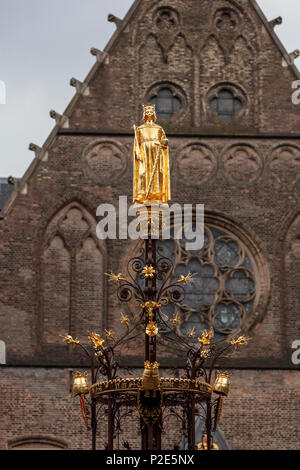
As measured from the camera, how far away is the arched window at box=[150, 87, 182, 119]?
99.7 feet

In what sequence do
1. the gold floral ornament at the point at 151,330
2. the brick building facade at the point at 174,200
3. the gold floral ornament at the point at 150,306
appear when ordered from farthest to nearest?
the brick building facade at the point at 174,200
the gold floral ornament at the point at 150,306
the gold floral ornament at the point at 151,330

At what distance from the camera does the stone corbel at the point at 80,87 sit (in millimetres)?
29922

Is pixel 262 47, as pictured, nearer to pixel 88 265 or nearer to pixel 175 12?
pixel 175 12

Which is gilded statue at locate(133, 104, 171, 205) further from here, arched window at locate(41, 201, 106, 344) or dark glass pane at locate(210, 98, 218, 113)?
dark glass pane at locate(210, 98, 218, 113)

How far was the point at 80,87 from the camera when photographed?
30.0m

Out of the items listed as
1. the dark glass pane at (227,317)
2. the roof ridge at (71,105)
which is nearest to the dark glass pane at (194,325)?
the dark glass pane at (227,317)

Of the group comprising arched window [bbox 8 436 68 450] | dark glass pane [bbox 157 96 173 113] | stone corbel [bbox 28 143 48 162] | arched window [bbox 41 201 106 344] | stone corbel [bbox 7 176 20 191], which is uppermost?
dark glass pane [bbox 157 96 173 113]

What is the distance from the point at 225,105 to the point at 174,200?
2.74 m

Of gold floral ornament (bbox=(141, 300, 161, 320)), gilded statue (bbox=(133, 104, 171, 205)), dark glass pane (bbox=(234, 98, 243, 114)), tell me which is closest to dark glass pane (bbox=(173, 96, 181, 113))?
dark glass pane (bbox=(234, 98, 243, 114))

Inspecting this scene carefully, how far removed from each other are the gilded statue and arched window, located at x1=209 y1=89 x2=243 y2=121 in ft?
42.7

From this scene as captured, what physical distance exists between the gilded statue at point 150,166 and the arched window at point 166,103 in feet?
42.1

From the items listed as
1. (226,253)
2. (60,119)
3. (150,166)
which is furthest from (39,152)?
(150,166)

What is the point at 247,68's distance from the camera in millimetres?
30781

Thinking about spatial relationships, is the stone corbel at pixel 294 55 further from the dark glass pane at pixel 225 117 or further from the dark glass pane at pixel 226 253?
the dark glass pane at pixel 226 253
